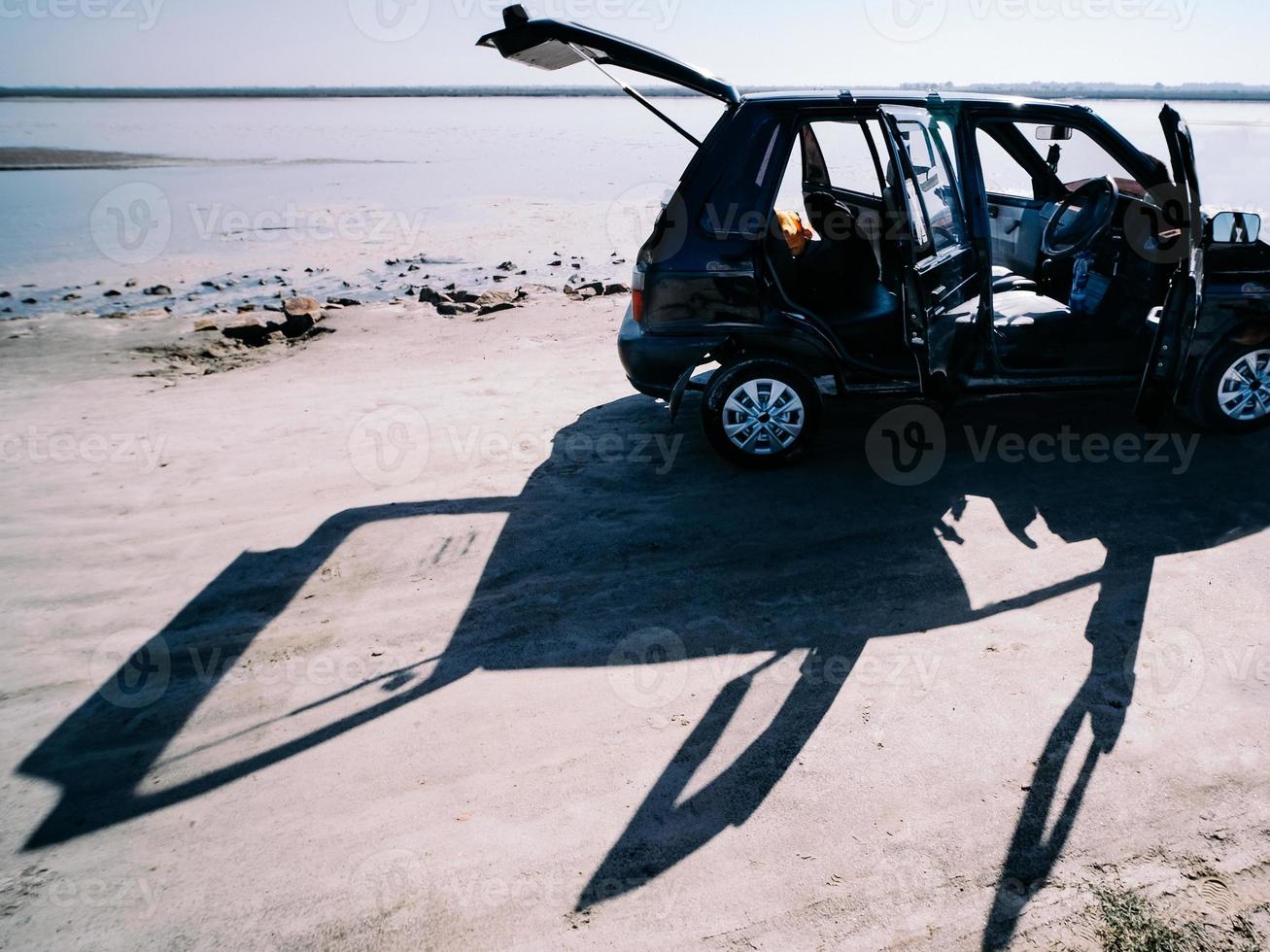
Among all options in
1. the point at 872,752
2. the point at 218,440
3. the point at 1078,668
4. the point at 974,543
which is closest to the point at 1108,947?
the point at 872,752

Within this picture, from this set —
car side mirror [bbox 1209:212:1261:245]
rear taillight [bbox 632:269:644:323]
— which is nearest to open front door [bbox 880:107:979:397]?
car side mirror [bbox 1209:212:1261:245]

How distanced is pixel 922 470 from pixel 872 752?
8.50ft

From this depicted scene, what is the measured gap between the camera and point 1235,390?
17.7 feet

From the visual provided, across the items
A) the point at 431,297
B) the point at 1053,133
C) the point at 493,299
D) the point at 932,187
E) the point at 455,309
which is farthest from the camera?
the point at 431,297

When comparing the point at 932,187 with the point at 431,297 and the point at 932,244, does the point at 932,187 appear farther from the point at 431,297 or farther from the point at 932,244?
the point at 431,297

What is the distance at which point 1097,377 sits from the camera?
5.47m

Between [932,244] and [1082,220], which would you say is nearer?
[932,244]

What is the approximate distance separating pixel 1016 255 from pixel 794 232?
2.05m

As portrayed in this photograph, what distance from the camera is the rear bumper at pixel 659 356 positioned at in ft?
17.1

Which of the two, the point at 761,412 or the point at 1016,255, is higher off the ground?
the point at 1016,255

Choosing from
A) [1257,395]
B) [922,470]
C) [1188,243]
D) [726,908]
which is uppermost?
[1188,243]

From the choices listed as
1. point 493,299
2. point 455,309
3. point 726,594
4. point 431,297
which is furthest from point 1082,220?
point 431,297

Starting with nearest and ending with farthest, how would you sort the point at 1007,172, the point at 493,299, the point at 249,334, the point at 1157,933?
the point at 1157,933 → the point at 1007,172 → the point at 249,334 → the point at 493,299

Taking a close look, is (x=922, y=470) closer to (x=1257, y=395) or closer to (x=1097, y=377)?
(x=1097, y=377)
